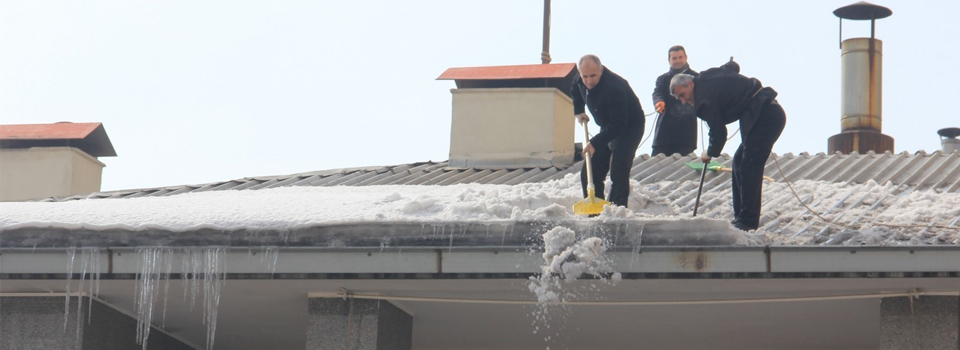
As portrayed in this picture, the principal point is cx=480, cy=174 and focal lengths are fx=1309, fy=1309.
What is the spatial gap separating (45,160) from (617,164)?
22.0 ft

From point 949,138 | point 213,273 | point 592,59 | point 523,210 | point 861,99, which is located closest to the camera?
point 213,273

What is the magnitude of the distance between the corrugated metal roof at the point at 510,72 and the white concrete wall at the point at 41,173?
3.49 metres

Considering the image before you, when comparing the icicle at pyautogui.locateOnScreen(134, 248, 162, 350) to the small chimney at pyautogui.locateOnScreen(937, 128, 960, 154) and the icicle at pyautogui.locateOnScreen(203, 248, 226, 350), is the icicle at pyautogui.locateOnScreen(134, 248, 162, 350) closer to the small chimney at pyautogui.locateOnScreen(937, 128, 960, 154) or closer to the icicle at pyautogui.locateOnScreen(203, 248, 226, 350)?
the icicle at pyautogui.locateOnScreen(203, 248, 226, 350)

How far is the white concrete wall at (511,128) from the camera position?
11.0 m

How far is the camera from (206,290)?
6.40 metres

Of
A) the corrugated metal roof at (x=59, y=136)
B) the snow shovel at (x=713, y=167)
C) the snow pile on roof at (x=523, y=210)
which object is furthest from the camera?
the corrugated metal roof at (x=59, y=136)

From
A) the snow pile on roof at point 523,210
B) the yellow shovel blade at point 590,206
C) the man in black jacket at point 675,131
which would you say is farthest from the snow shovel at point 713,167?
the man in black jacket at point 675,131

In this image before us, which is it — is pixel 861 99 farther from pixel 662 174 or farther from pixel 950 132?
pixel 662 174

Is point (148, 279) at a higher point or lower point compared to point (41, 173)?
lower

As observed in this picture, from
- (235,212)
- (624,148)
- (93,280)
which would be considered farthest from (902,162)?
(93,280)

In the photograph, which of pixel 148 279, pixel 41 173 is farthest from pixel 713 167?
pixel 41 173

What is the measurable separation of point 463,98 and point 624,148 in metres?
4.39

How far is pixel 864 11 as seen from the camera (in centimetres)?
1540

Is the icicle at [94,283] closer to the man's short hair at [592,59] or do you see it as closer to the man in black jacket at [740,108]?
the man's short hair at [592,59]
